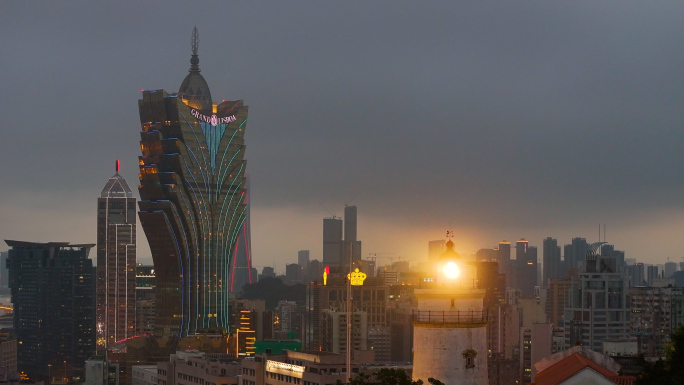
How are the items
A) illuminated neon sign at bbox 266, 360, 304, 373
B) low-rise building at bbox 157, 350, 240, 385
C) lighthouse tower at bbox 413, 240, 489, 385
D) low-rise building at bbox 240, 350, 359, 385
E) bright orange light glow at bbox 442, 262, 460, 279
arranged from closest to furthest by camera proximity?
lighthouse tower at bbox 413, 240, 489, 385 < bright orange light glow at bbox 442, 262, 460, 279 < low-rise building at bbox 240, 350, 359, 385 < illuminated neon sign at bbox 266, 360, 304, 373 < low-rise building at bbox 157, 350, 240, 385

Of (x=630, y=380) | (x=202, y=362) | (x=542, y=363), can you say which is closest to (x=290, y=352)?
(x=202, y=362)

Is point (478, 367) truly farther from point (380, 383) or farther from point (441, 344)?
point (380, 383)

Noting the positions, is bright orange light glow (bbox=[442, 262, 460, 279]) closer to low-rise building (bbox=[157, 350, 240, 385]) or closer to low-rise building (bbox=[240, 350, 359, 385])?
low-rise building (bbox=[240, 350, 359, 385])

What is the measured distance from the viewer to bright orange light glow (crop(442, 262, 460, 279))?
41.7 metres

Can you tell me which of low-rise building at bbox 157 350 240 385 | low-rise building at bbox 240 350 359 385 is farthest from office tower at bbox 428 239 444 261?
low-rise building at bbox 157 350 240 385

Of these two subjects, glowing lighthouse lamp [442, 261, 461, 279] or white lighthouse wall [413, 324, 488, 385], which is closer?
white lighthouse wall [413, 324, 488, 385]

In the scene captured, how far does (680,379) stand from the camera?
47.2 meters

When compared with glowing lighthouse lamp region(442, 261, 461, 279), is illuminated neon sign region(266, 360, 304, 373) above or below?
below

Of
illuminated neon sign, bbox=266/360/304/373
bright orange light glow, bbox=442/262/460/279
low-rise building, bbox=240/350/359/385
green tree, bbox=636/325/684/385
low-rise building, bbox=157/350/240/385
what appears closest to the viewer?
bright orange light glow, bbox=442/262/460/279

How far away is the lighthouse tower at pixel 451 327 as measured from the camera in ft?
135

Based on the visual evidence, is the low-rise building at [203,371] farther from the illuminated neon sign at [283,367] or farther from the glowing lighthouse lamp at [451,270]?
the glowing lighthouse lamp at [451,270]

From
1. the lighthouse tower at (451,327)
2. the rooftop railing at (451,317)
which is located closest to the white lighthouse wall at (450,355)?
the lighthouse tower at (451,327)

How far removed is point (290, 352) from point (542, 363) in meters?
88.6

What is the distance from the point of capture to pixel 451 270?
1645 inches
